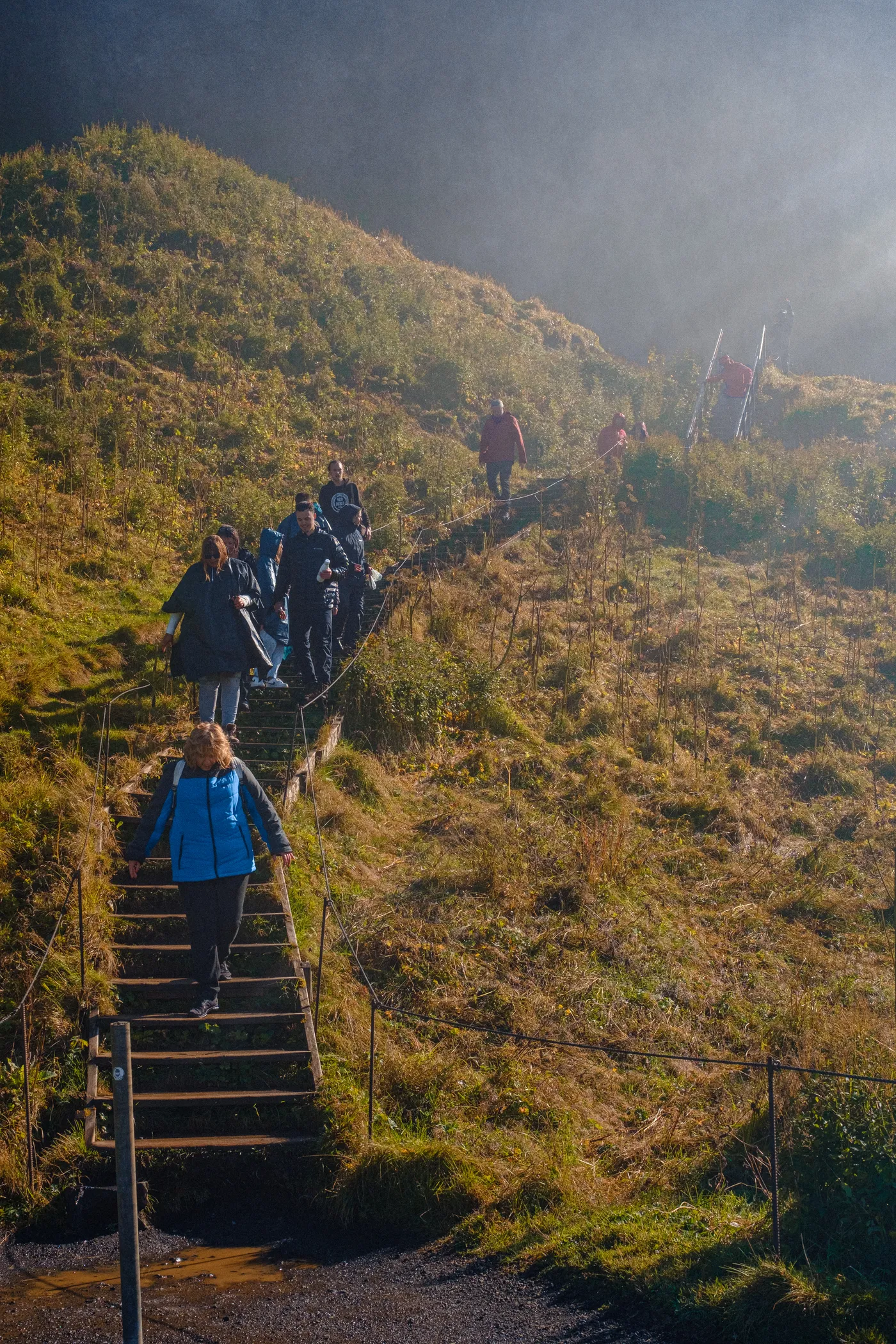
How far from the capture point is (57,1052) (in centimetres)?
596

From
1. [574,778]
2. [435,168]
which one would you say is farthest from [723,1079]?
[435,168]

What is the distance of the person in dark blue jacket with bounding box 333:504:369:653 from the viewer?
1089 cm

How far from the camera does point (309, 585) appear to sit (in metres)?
9.70

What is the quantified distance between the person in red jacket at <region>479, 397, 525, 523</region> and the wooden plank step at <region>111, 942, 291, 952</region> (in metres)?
11.0

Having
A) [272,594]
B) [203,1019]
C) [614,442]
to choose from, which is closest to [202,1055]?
[203,1019]

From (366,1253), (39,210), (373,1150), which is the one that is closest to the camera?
(366,1253)

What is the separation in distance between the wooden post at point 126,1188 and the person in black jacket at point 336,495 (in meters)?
8.20

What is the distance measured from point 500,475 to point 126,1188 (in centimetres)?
1480

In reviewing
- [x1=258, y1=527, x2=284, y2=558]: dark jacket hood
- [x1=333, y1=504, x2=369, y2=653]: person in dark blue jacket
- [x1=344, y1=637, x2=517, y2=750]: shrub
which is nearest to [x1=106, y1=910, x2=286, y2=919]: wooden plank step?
[x1=344, y1=637, x2=517, y2=750]: shrub

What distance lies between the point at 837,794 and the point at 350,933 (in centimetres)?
620

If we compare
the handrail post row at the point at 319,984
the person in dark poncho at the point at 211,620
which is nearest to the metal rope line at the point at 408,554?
the person in dark poncho at the point at 211,620

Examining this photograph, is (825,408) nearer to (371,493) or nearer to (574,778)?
(371,493)

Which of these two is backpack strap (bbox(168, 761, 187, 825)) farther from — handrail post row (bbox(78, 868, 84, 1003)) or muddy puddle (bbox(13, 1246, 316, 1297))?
muddy puddle (bbox(13, 1246, 316, 1297))

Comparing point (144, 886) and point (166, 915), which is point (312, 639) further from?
point (166, 915)
